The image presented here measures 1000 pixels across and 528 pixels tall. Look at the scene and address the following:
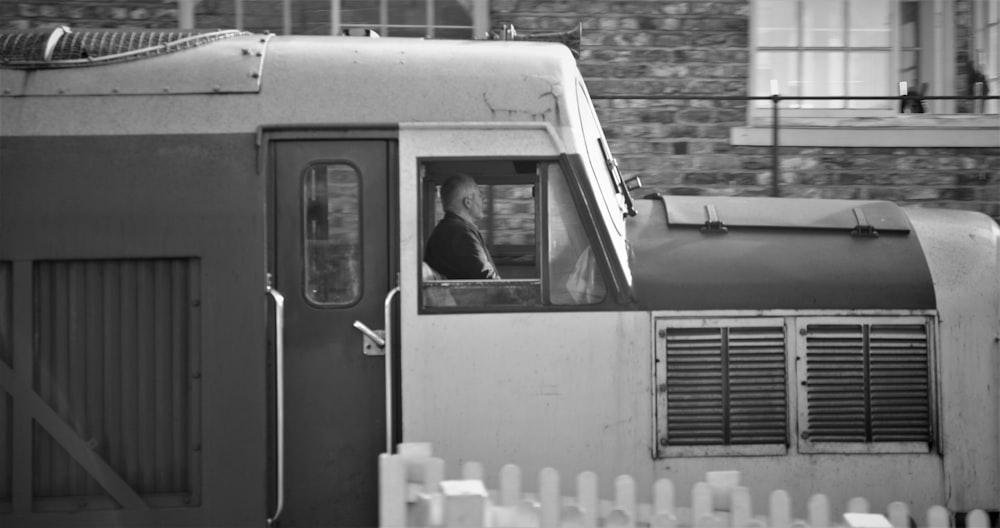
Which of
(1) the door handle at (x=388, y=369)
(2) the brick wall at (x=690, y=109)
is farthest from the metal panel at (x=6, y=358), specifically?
(2) the brick wall at (x=690, y=109)

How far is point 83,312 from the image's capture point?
4918mm

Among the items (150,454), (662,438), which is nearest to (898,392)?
(662,438)

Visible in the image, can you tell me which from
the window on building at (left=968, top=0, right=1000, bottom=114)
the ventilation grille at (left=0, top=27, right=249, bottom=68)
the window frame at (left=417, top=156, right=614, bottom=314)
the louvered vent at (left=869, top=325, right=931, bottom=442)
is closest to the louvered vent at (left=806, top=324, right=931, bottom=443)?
the louvered vent at (left=869, top=325, right=931, bottom=442)

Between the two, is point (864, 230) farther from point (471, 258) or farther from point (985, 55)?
point (985, 55)

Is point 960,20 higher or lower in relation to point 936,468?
higher

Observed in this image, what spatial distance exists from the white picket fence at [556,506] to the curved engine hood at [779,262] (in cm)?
100

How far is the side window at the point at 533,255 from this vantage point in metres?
5.04

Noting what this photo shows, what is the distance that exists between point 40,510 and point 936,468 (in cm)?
344

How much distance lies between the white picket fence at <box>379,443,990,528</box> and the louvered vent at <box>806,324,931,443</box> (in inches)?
29.5

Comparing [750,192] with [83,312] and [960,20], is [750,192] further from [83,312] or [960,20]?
[83,312]

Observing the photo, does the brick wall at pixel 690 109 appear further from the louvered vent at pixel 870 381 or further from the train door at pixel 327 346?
the train door at pixel 327 346

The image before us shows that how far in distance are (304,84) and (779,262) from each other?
2004 millimetres

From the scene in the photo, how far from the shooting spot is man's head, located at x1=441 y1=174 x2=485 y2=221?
530 cm

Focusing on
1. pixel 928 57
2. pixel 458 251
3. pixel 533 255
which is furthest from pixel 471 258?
pixel 928 57
